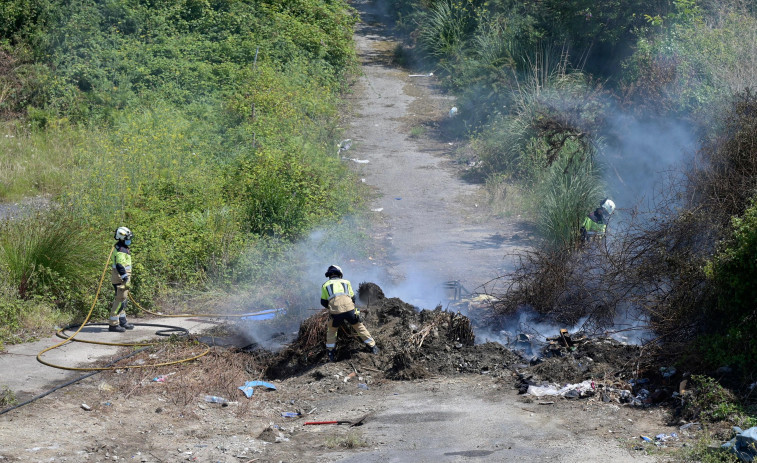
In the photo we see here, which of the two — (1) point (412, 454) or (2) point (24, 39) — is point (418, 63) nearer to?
(2) point (24, 39)

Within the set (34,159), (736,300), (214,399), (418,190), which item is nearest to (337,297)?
(214,399)

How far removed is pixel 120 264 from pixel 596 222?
7.41m

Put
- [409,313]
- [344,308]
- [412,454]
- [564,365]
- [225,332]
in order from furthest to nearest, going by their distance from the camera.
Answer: [225,332] → [409,313] → [344,308] → [564,365] → [412,454]

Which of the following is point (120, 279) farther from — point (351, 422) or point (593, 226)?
point (593, 226)

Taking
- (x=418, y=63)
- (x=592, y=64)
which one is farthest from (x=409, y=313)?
(x=418, y=63)


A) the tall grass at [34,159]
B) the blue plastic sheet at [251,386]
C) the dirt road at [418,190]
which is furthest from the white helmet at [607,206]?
the tall grass at [34,159]

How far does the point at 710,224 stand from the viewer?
1015cm

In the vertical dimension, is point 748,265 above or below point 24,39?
below

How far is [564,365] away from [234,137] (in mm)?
10783

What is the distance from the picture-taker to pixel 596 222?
12.5m

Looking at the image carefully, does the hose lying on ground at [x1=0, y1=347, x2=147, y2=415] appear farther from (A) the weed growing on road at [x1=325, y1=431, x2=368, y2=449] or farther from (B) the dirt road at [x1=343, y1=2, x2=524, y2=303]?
(B) the dirt road at [x1=343, y1=2, x2=524, y2=303]

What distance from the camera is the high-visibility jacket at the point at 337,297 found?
32.3 ft

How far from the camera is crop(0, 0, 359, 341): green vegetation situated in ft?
40.6

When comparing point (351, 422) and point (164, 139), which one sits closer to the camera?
point (351, 422)
